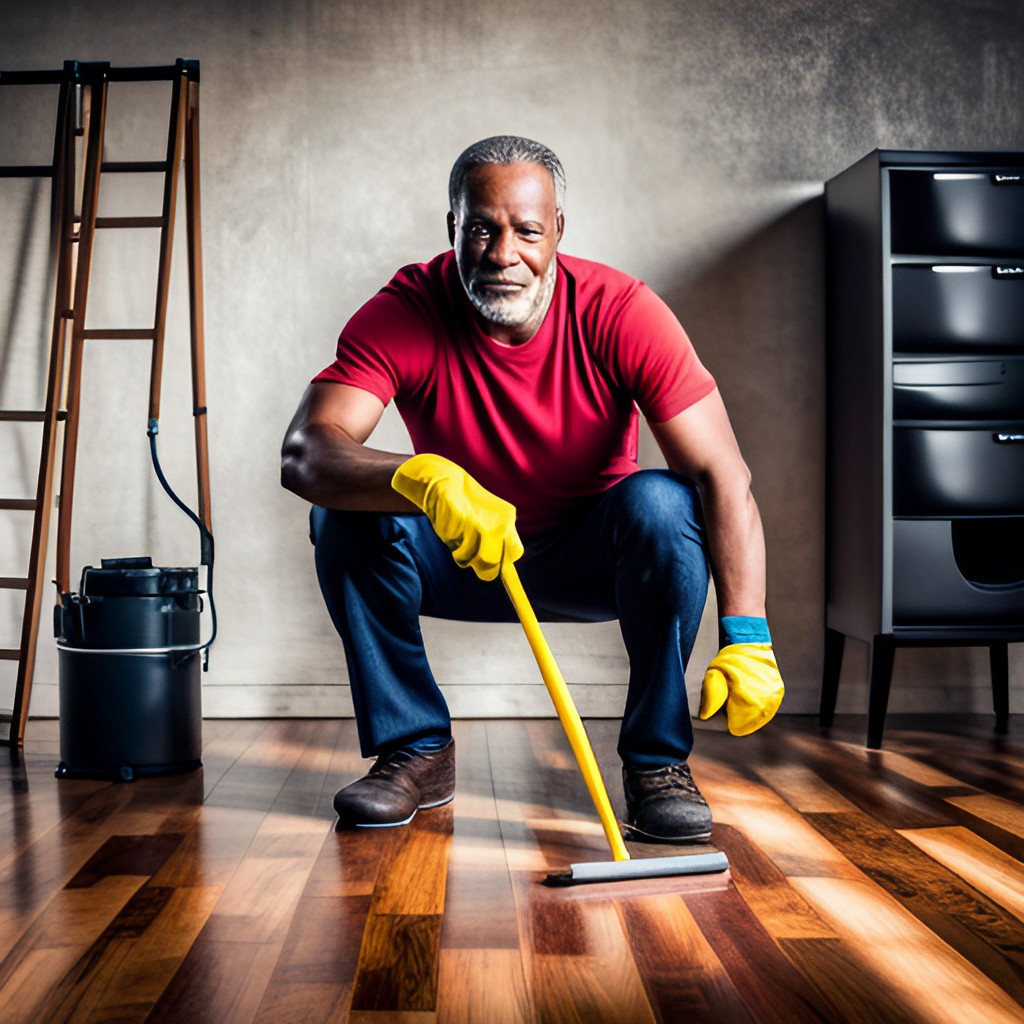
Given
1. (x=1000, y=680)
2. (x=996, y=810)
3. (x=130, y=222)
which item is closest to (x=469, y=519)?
(x=996, y=810)

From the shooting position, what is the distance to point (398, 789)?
1735 millimetres

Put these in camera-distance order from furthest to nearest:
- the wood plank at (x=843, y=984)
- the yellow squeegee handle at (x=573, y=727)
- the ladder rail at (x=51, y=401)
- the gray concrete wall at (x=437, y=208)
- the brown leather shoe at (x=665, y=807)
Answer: the gray concrete wall at (x=437, y=208) < the ladder rail at (x=51, y=401) < the brown leather shoe at (x=665, y=807) < the yellow squeegee handle at (x=573, y=727) < the wood plank at (x=843, y=984)

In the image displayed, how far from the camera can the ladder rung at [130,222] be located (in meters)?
2.65

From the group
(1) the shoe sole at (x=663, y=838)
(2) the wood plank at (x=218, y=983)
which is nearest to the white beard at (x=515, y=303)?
(1) the shoe sole at (x=663, y=838)

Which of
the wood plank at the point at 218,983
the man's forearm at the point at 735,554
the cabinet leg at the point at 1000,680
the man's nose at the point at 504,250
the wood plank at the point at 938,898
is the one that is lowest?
the wood plank at the point at 218,983

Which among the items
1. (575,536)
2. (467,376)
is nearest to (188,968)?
(575,536)

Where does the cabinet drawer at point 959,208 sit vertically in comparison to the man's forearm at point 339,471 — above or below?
above

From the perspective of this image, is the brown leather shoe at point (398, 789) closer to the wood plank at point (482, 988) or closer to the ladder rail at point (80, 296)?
the wood plank at point (482, 988)

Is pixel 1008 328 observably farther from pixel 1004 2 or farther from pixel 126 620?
pixel 126 620

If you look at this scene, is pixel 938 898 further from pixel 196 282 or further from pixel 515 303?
pixel 196 282

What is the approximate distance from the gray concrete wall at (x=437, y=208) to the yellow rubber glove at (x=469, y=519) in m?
1.23

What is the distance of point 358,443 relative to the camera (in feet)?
5.88

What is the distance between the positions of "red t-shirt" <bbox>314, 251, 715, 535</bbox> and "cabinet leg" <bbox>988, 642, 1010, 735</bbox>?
133 centimetres

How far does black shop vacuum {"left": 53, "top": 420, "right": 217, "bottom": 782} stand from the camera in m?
2.04
